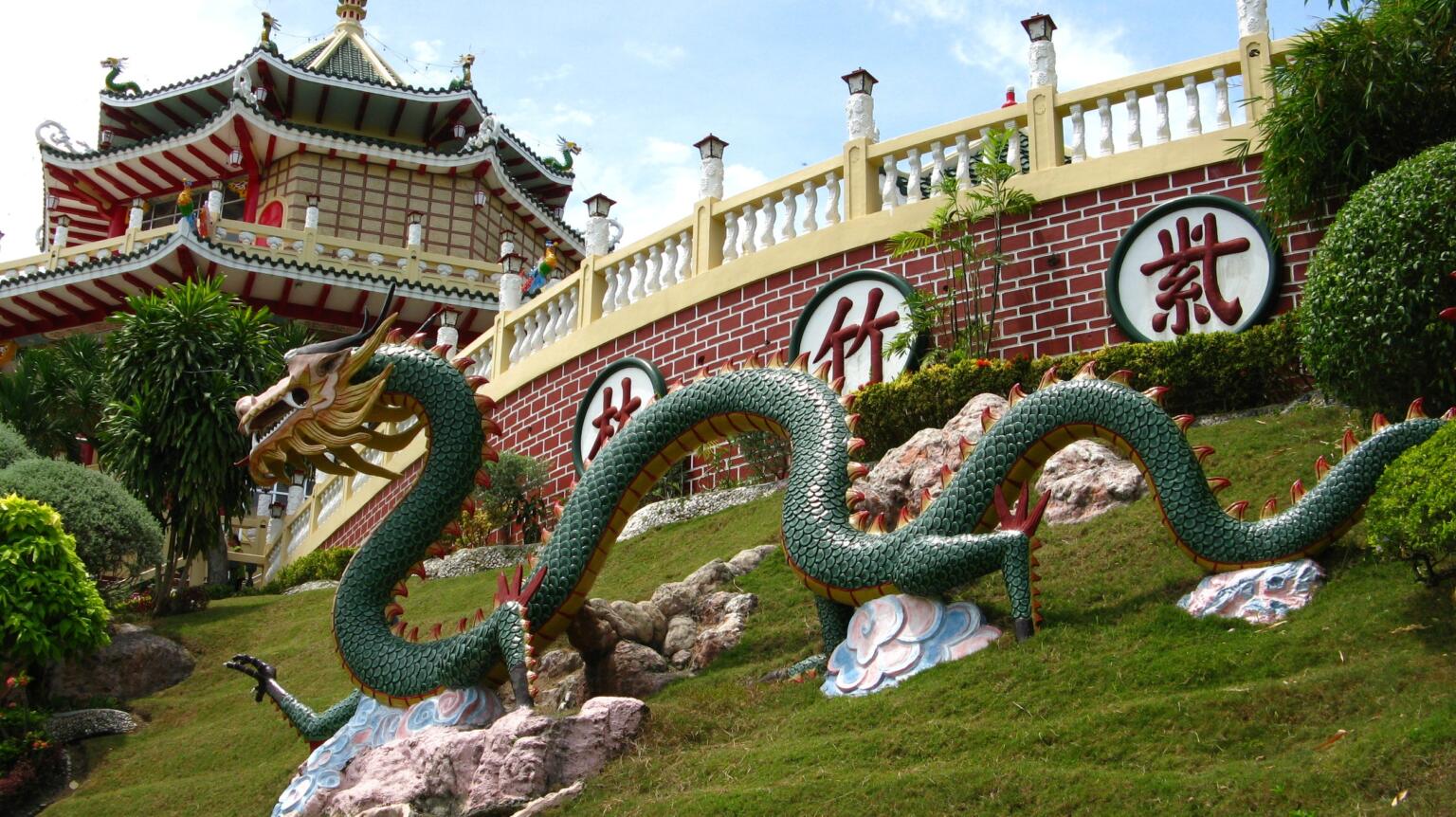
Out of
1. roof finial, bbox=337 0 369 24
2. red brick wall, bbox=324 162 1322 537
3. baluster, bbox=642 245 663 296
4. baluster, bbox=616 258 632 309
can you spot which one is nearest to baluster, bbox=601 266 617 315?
baluster, bbox=616 258 632 309

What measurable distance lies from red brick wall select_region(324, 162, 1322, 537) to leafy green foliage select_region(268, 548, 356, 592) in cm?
348

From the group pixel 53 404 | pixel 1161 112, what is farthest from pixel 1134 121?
pixel 53 404

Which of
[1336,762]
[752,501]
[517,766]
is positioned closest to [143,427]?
[752,501]

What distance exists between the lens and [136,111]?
31.7 meters

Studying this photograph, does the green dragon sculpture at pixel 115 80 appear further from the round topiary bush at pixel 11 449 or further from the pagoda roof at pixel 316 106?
the round topiary bush at pixel 11 449

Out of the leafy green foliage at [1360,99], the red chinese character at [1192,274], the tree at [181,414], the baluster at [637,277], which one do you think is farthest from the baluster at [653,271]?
the leafy green foliage at [1360,99]

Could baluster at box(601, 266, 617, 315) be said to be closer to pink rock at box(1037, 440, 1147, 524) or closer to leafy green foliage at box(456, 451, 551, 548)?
leafy green foliage at box(456, 451, 551, 548)

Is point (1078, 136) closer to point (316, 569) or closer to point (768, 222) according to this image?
point (768, 222)

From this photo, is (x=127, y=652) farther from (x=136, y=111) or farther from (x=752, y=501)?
(x=136, y=111)

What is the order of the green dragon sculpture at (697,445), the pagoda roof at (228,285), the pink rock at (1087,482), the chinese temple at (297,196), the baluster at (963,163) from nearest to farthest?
the green dragon sculpture at (697,445) < the pink rock at (1087,482) < the baluster at (963,163) < the pagoda roof at (228,285) < the chinese temple at (297,196)

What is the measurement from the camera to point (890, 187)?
15281mm

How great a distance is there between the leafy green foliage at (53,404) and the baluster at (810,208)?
370 inches

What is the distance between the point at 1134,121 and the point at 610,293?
6.20 metres

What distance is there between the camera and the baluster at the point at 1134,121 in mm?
14109
